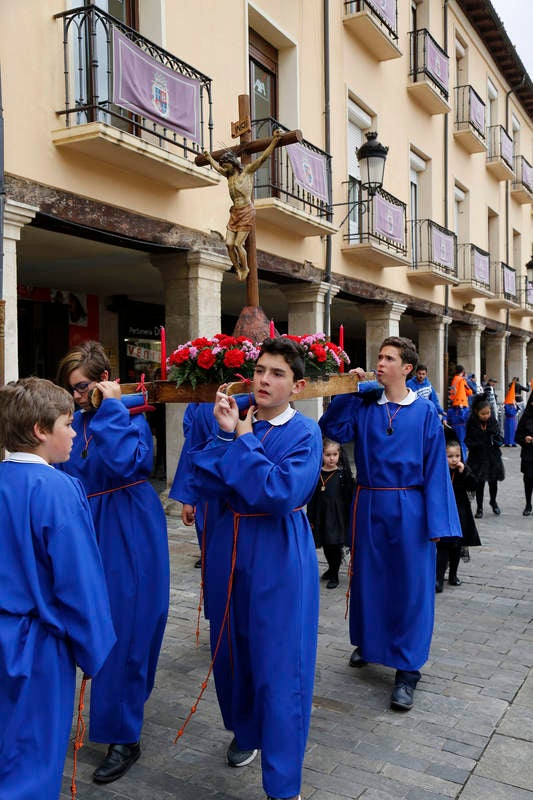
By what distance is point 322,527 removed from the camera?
5902 mm

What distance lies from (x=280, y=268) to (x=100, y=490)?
7142 mm

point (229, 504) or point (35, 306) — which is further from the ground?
point (35, 306)

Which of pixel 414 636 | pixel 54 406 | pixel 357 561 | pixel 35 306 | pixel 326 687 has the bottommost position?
pixel 326 687

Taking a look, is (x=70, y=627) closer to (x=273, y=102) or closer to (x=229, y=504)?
(x=229, y=504)

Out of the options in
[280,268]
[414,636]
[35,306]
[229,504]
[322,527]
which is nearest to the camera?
[229,504]

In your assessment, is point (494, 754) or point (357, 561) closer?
point (494, 754)

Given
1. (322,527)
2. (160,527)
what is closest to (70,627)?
(160,527)

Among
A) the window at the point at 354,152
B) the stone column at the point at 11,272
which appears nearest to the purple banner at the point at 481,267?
the window at the point at 354,152

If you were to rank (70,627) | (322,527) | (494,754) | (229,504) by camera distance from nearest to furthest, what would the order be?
(70,627) < (229,504) < (494,754) < (322,527)

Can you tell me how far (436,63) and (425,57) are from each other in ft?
2.79

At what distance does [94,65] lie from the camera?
6219mm

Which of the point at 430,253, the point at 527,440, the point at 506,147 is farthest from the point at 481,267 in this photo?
the point at 527,440

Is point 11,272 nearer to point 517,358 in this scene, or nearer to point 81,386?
point 81,386

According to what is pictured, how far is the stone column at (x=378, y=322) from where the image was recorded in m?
13.5
